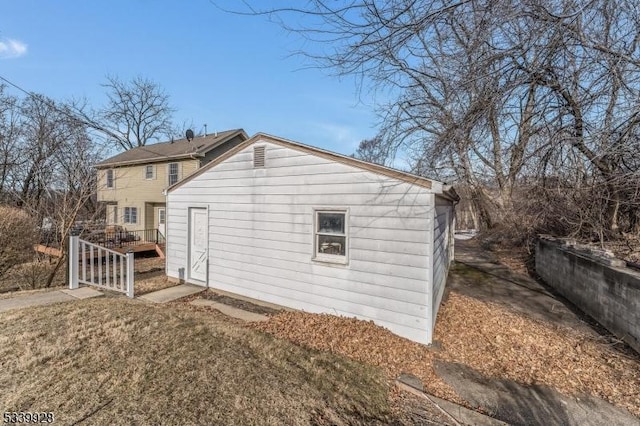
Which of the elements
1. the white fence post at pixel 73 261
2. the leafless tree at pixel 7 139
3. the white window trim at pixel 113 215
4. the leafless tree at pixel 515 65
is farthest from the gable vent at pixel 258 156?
the leafless tree at pixel 7 139

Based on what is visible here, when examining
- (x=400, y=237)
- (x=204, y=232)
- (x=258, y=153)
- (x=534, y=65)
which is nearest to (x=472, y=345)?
(x=400, y=237)

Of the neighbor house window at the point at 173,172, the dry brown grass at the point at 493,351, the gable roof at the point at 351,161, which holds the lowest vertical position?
the dry brown grass at the point at 493,351

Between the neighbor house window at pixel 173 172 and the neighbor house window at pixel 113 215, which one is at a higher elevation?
the neighbor house window at pixel 173 172

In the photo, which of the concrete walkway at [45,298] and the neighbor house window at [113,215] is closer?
the concrete walkway at [45,298]

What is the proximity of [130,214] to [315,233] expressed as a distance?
17.6 m

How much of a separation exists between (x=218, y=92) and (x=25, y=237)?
7.73 m

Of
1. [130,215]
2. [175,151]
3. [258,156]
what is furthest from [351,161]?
[130,215]

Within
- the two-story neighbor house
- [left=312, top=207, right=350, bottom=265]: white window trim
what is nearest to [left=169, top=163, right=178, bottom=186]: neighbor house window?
the two-story neighbor house

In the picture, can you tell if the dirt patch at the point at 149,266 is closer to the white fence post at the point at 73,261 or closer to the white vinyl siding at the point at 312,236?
the white vinyl siding at the point at 312,236

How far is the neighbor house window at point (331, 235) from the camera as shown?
552 centimetres

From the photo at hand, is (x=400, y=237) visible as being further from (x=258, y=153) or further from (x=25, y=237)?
(x=25, y=237)

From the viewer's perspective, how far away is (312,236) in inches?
229

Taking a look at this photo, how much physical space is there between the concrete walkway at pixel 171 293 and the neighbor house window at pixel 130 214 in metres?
13.3

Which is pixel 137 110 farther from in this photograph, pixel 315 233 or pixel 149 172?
pixel 315 233
